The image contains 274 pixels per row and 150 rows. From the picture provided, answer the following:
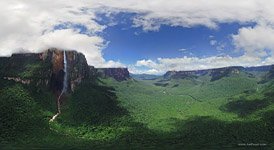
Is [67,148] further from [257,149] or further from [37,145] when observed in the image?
[257,149]

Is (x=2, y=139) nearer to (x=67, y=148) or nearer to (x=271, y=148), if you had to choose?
(x=67, y=148)

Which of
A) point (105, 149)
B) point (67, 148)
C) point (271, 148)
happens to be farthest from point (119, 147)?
point (271, 148)

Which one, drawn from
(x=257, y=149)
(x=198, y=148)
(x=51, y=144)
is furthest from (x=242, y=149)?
(x=51, y=144)

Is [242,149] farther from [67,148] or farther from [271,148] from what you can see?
[67,148]

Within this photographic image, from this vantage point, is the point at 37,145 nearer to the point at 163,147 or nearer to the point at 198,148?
the point at 163,147

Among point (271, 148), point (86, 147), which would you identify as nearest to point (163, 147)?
point (86, 147)
